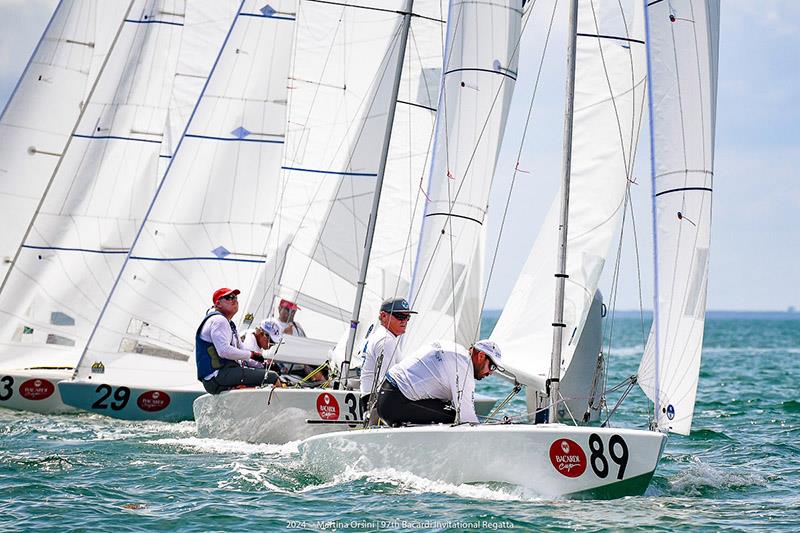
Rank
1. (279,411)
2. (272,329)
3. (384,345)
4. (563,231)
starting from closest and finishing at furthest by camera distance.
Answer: (563,231)
(384,345)
(279,411)
(272,329)

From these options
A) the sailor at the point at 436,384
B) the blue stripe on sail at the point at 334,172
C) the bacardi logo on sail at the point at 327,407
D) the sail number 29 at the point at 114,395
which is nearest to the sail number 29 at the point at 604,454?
the sailor at the point at 436,384

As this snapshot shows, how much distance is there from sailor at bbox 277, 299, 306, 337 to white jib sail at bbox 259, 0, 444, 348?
0.21 meters

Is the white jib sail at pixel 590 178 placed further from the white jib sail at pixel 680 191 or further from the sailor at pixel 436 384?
the white jib sail at pixel 680 191

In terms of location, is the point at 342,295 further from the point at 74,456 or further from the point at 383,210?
the point at 74,456

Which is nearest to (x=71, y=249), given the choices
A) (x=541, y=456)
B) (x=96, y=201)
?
(x=96, y=201)

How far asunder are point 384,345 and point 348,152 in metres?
5.23

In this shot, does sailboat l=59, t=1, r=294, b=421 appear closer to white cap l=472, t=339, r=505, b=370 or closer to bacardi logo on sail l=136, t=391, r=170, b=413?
bacardi logo on sail l=136, t=391, r=170, b=413

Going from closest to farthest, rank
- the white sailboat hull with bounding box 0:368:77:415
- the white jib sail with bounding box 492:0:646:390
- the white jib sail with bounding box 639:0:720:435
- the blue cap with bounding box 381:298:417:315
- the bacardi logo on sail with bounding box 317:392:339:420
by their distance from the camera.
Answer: the white jib sail with bounding box 639:0:720:435 < the white jib sail with bounding box 492:0:646:390 < the blue cap with bounding box 381:298:417:315 < the bacardi logo on sail with bounding box 317:392:339:420 < the white sailboat hull with bounding box 0:368:77:415

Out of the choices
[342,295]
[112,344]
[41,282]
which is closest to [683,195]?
[342,295]

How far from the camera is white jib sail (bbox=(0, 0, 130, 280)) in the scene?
18062 millimetres

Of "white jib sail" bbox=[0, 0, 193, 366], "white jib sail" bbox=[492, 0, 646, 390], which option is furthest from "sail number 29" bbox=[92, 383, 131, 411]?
"white jib sail" bbox=[492, 0, 646, 390]

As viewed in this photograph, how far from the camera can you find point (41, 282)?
1678cm

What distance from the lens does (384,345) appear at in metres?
10.3

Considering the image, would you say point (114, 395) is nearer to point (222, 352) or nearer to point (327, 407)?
point (222, 352)
